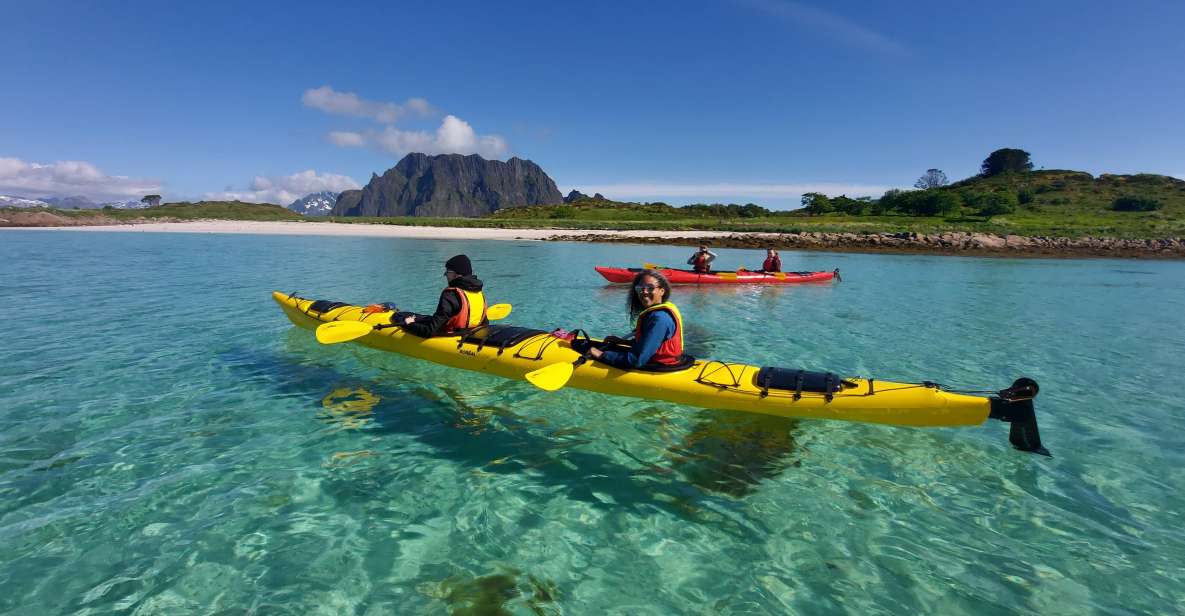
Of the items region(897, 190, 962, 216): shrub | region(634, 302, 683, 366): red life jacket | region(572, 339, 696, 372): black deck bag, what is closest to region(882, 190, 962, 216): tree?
region(897, 190, 962, 216): shrub

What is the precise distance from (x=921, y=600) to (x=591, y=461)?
11.2ft

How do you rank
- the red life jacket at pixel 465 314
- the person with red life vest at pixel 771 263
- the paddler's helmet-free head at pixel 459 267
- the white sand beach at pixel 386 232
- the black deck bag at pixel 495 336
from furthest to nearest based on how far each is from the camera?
the white sand beach at pixel 386 232 < the person with red life vest at pixel 771 263 < the red life jacket at pixel 465 314 < the paddler's helmet-free head at pixel 459 267 < the black deck bag at pixel 495 336

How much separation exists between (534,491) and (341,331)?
16.1 ft

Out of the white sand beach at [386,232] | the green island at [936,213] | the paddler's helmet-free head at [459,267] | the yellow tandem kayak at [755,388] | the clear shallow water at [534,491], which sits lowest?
the clear shallow water at [534,491]

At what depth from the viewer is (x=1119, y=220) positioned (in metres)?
62.9

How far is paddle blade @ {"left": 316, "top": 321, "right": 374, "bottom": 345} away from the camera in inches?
323

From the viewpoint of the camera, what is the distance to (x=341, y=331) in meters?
8.47

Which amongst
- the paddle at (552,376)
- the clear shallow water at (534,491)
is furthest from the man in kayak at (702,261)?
the paddle at (552,376)

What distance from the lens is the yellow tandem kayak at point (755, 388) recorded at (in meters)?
5.57

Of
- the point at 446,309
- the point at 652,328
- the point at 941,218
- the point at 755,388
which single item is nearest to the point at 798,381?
the point at 755,388

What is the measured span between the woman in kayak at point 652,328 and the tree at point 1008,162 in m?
148

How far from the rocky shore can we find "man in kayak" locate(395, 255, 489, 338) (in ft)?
132

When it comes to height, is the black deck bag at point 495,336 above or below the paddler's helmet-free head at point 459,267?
below

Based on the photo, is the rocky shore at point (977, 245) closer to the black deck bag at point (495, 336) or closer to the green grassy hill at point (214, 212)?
the black deck bag at point (495, 336)
